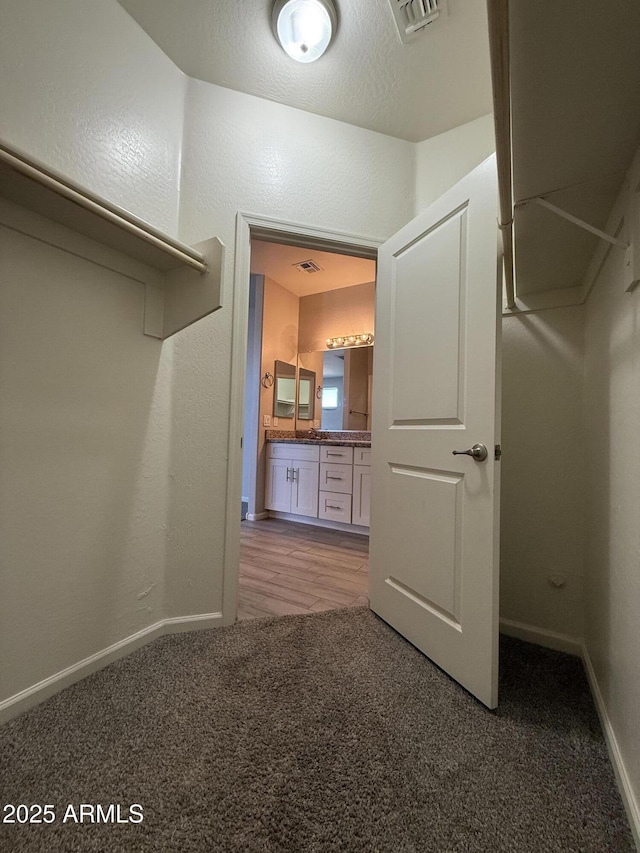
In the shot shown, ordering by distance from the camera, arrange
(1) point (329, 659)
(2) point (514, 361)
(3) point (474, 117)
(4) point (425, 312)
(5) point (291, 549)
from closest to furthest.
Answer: (1) point (329, 659) → (4) point (425, 312) → (2) point (514, 361) → (3) point (474, 117) → (5) point (291, 549)

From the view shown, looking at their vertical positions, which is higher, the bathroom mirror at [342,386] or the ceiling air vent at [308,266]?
the ceiling air vent at [308,266]

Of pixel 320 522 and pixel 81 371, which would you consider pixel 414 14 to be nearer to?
pixel 81 371

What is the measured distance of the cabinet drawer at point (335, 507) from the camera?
3.33m

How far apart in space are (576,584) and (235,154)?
2.49 metres

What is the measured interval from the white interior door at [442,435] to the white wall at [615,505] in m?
0.31

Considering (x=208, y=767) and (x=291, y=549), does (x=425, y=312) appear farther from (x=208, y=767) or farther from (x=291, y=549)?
(x=291, y=549)

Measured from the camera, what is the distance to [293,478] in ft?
12.1

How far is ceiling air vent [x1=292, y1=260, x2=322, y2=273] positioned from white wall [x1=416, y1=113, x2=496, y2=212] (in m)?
1.74

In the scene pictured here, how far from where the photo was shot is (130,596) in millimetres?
1388

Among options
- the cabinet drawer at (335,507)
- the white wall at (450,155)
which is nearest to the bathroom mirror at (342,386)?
the cabinet drawer at (335,507)

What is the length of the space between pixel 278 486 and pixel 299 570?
1.53 m

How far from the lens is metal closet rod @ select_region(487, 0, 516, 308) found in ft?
1.92

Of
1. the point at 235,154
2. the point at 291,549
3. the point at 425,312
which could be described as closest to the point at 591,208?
Answer: the point at 425,312

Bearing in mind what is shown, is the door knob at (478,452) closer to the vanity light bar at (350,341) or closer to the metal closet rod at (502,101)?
the metal closet rod at (502,101)
